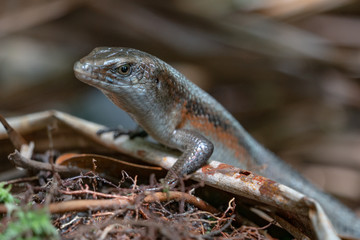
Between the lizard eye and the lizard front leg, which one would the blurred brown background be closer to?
the lizard front leg

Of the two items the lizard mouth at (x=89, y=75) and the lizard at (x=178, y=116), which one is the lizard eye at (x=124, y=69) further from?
the lizard mouth at (x=89, y=75)

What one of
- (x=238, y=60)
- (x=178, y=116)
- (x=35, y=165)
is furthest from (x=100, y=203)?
(x=238, y=60)

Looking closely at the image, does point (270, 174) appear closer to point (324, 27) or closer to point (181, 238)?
point (181, 238)

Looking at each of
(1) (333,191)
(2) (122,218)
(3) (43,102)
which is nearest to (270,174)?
(2) (122,218)

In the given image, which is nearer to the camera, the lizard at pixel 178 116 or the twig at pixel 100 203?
the twig at pixel 100 203

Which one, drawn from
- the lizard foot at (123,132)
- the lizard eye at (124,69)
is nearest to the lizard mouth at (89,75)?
the lizard eye at (124,69)

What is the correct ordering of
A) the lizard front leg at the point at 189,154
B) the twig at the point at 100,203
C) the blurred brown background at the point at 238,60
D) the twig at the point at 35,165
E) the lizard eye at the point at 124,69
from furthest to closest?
1. the blurred brown background at the point at 238,60
2. the lizard eye at the point at 124,69
3. the lizard front leg at the point at 189,154
4. the twig at the point at 35,165
5. the twig at the point at 100,203
